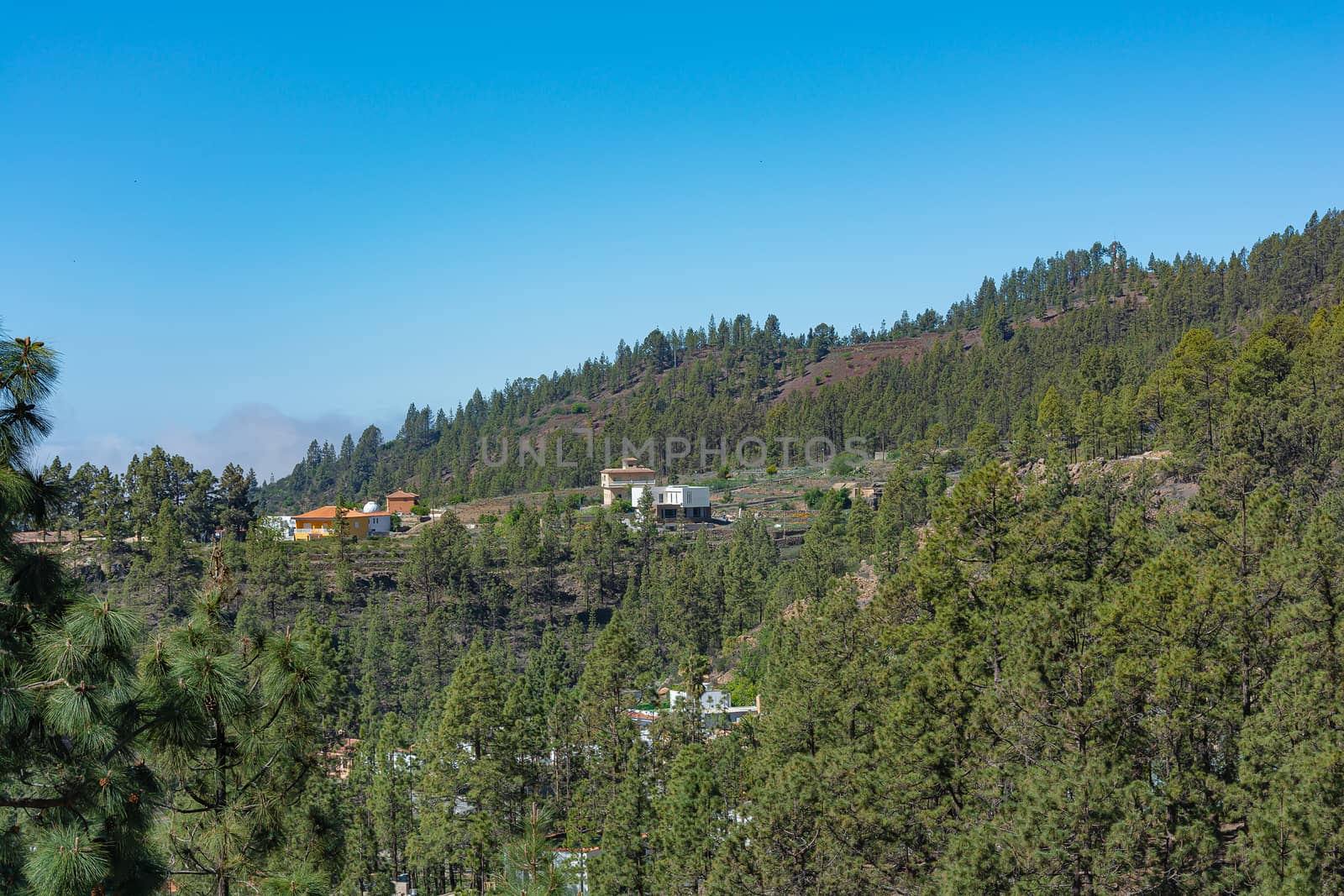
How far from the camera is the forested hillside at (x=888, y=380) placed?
72812 millimetres

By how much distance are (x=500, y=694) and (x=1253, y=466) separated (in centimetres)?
1763

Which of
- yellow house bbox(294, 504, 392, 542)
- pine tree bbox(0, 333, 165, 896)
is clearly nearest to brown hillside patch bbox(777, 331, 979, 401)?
yellow house bbox(294, 504, 392, 542)

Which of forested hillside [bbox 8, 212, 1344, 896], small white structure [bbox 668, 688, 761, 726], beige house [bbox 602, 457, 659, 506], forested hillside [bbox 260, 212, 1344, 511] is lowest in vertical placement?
small white structure [bbox 668, 688, 761, 726]

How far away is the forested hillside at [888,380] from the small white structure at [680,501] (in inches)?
732

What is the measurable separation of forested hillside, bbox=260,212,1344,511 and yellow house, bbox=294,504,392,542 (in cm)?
2171

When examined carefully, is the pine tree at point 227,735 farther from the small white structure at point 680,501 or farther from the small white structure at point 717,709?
the small white structure at point 680,501

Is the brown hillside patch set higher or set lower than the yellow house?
higher

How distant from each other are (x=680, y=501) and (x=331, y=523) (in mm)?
23358

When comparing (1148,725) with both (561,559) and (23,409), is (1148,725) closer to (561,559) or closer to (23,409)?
(23,409)

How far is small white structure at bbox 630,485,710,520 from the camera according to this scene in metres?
71.2

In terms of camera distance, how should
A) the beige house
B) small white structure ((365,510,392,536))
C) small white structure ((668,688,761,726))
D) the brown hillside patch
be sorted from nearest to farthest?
small white structure ((668,688,761,726)) → small white structure ((365,510,392,536)) → the beige house → the brown hillside patch

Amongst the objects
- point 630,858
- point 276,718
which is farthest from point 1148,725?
point 630,858

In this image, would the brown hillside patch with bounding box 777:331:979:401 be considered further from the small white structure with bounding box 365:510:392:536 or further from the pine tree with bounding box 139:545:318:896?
the pine tree with bounding box 139:545:318:896

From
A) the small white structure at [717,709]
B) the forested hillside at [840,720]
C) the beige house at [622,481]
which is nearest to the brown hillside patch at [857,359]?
the beige house at [622,481]
